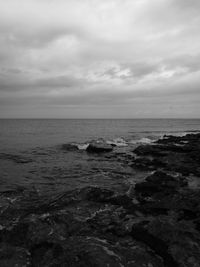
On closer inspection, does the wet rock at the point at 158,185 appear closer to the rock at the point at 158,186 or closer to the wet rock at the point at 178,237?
the rock at the point at 158,186

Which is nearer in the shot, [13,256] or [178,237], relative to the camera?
[13,256]

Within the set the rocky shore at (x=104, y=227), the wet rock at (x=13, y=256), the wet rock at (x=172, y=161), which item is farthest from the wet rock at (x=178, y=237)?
the wet rock at (x=172, y=161)

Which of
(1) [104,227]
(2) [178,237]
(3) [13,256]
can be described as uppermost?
(2) [178,237]

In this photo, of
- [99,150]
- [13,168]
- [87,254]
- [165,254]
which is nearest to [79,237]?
[87,254]

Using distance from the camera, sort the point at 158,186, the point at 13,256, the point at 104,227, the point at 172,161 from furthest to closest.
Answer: the point at 172,161, the point at 158,186, the point at 104,227, the point at 13,256

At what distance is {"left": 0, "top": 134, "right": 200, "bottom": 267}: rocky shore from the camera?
581 cm

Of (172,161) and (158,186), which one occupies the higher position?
(158,186)

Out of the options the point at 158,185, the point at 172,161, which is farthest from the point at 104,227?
the point at 172,161

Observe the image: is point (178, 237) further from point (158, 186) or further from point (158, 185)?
point (158, 185)

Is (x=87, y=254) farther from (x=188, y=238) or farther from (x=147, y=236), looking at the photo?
(x=188, y=238)

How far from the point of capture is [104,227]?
25.4 feet

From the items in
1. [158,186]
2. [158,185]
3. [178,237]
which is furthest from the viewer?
[158,185]

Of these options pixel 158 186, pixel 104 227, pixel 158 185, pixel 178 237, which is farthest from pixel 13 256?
pixel 158 185

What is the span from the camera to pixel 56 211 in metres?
8.95
